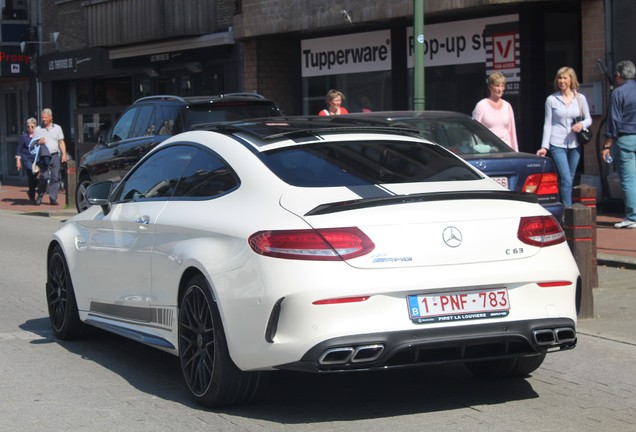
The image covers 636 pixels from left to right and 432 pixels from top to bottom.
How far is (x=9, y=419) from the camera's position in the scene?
621cm

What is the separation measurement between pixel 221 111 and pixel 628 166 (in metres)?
5.26

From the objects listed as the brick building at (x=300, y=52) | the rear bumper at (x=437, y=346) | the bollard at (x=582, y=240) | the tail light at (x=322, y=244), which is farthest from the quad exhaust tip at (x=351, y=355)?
the brick building at (x=300, y=52)

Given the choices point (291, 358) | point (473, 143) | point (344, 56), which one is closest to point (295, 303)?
point (291, 358)

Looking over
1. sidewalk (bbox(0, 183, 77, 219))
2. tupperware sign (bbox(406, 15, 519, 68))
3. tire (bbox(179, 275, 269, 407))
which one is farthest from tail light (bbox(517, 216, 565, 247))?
sidewalk (bbox(0, 183, 77, 219))

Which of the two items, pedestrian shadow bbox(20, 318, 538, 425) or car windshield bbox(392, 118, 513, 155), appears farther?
car windshield bbox(392, 118, 513, 155)

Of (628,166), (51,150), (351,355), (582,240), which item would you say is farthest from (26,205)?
(351,355)

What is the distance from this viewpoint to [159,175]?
24.3 feet

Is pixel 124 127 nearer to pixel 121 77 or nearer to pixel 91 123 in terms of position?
pixel 91 123

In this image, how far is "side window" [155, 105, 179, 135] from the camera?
15.2 metres

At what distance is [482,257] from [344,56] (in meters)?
16.5

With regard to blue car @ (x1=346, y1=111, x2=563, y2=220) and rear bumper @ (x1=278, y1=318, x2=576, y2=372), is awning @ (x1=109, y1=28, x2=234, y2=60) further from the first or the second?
rear bumper @ (x1=278, y1=318, x2=576, y2=372)

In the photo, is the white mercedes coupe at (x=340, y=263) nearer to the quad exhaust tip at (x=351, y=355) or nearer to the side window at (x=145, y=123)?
the quad exhaust tip at (x=351, y=355)

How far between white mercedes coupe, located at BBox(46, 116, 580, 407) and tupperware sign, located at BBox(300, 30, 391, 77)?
46.4 ft

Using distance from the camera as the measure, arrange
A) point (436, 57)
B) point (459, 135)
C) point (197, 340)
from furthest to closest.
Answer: point (436, 57) → point (459, 135) → point (197, 340)
